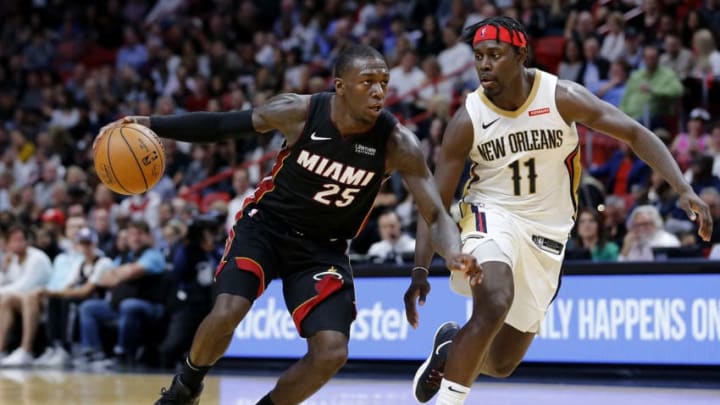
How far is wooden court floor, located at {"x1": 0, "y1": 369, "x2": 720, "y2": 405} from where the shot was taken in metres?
8.78

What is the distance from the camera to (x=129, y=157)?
20.5 feet

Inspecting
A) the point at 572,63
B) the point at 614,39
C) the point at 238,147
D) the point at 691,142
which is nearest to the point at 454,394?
the point at 691,142

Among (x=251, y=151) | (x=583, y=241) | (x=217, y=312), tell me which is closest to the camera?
(x=217, y=312)

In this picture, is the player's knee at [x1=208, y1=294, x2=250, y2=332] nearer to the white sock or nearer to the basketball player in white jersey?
the basketball player in white jersey

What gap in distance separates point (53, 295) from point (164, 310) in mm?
1574

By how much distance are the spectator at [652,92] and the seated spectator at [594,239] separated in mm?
2349

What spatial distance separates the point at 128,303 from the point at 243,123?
736cm

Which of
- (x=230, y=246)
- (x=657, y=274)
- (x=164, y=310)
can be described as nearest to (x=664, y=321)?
(x=657, y=274)

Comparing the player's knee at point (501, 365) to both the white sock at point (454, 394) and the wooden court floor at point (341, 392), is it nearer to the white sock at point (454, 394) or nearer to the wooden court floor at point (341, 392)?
the white sock at point (454, 394)

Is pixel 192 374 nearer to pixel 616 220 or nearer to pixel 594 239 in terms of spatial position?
pixel 594 239

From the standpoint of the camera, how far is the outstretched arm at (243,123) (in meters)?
6.17

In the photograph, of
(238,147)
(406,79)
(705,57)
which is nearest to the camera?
(705,57)

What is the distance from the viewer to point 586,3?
15.3 metres

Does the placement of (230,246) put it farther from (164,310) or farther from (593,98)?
(164,310)
